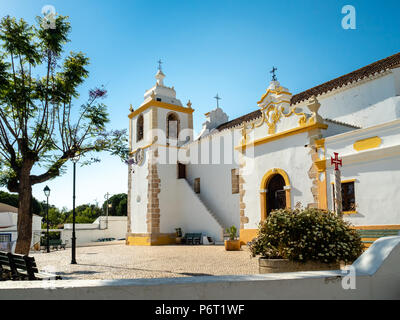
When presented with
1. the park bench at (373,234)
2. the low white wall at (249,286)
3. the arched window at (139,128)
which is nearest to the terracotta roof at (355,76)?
the park bench at (373,234)

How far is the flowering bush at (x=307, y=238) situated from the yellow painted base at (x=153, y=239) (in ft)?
52.7

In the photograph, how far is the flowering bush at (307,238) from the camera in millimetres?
6258

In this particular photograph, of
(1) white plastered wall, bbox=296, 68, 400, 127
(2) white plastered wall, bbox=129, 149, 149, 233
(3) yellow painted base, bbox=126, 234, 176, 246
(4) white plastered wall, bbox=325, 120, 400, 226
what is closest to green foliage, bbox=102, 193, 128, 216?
(2) white plastered wall, bbox=129, 149, 149, 233

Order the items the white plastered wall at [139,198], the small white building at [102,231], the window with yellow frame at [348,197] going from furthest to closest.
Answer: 1. the small white building at [102,231]
2. the white plastered wall at [139,198]
3. the window with yellow frame at [348,197]

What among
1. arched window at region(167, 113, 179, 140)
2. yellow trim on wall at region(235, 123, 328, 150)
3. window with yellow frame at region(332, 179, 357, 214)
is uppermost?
arched window at region(167, 113, 179, 140)

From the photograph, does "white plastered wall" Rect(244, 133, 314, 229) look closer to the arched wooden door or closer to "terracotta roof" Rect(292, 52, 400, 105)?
the arched wooden door

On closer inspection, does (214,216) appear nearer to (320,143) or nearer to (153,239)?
(153,239)

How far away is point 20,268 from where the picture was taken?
22.0 feet

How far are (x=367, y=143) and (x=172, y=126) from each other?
15639mm

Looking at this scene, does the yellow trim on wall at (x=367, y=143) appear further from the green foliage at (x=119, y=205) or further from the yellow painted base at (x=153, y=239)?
the green foliage at (x=119, y=205)

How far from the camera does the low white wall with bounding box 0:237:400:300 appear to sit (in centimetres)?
324

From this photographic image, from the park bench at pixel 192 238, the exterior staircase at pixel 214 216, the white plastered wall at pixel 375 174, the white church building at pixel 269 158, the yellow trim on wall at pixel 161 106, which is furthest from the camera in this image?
the yellow trim on wall at pixel 161 106

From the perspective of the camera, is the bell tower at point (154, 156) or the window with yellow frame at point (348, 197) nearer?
the window with yellow frame at point (348, 197)

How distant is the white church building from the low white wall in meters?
→ 4.09
